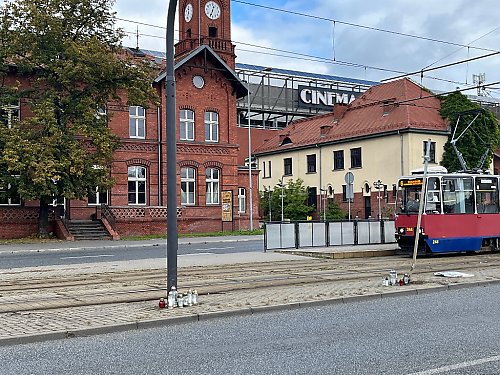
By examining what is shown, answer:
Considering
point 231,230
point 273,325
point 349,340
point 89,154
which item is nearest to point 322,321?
point 273,325

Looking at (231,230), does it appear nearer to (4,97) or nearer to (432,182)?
(4,97)

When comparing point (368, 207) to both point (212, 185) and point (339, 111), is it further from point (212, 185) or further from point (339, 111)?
point (212, 185)

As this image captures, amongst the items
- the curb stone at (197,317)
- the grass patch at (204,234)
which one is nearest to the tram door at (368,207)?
the grass patch at (204,234)

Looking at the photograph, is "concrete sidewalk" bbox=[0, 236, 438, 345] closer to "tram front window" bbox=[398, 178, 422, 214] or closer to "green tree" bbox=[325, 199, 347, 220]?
"tram front window" bbox=[398, 178, 422, 214]

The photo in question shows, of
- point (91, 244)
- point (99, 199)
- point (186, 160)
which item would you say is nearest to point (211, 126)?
point (186, 160)

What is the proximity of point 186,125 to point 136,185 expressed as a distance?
16.3 feet

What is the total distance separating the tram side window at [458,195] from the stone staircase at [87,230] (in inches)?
777

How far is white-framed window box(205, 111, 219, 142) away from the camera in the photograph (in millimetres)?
43531

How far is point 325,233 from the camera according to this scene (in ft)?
84.0

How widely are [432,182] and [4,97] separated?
845 inches

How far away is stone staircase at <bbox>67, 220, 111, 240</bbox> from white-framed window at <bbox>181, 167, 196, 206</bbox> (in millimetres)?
6374

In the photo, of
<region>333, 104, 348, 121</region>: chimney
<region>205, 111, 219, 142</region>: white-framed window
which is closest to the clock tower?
<region>205, 111, 219, 142</region>: white-framed window

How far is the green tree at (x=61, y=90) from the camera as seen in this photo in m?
31.6

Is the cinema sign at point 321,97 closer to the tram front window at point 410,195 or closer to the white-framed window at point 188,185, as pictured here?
the white-framed window at point 188,185
